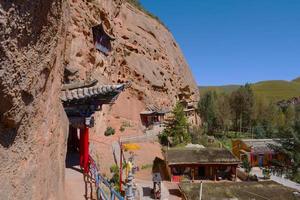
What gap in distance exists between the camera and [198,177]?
27078mm

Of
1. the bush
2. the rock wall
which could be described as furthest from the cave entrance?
the bush

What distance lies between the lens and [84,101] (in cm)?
1227

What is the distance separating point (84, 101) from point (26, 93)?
344 inches

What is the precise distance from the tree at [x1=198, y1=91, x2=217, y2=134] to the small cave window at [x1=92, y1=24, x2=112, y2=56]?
3334cm

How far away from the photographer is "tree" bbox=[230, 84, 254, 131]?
204ft

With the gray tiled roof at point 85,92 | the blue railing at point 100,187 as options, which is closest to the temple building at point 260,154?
the blue railing at point 100,187

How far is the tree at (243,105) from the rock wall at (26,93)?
201 ft

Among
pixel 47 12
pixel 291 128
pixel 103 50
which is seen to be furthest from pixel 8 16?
pixel 291 128

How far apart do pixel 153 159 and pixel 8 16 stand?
26.5 m

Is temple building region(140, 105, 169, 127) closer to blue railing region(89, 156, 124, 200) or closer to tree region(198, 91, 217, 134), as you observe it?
tree region(198, 91, 217, 134)

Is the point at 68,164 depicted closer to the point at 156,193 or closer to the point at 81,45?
the point at 156,193

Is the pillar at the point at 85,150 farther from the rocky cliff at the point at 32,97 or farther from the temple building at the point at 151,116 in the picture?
the temple building at the point at 151,116

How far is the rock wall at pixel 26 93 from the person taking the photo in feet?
10.0

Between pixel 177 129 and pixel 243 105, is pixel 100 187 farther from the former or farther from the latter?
pixel 243 105
